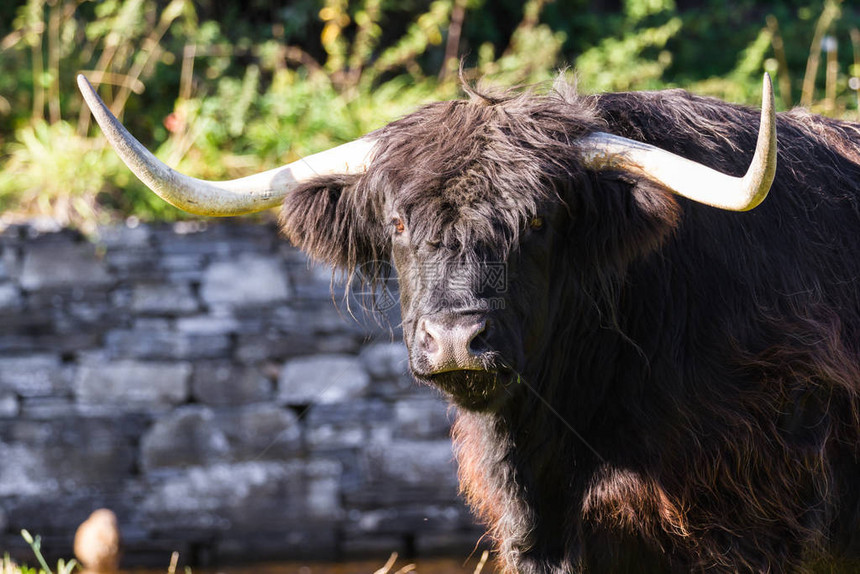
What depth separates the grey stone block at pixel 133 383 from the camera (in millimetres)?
6035

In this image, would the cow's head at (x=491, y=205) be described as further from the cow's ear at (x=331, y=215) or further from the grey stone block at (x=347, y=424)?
the grey stone block at (x=347, y=424)

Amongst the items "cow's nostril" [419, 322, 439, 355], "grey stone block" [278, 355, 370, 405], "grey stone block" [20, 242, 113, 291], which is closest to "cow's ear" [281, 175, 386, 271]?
"cow's nostril" [419, 322, 439, 355]

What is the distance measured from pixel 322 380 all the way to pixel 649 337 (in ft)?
12.3

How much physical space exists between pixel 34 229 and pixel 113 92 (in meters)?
1.74

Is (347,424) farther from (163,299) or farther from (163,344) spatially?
(163,299)

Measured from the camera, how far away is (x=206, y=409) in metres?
6.08

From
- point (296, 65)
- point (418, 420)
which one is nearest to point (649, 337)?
point (418, 420)

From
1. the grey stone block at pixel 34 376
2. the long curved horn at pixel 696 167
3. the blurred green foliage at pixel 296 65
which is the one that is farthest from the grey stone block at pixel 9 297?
the long curved horn at pixel 696 167

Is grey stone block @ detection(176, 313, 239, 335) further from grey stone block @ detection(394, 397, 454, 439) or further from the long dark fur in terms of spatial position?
the long dark fur

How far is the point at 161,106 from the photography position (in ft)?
24.3

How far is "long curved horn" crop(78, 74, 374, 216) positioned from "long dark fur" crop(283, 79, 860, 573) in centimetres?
16

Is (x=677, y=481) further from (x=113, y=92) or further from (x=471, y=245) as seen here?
(x=113, y=92)

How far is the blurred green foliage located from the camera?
656 cm

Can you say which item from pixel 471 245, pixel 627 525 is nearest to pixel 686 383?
pixel 627 525
